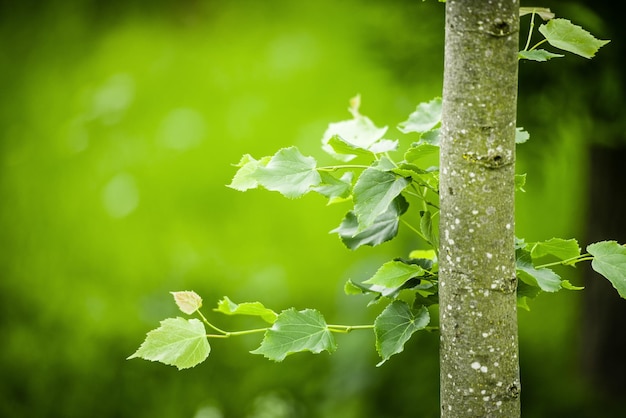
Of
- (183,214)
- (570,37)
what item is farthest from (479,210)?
(183,214)

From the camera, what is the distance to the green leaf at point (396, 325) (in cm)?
62

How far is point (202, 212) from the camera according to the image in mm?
1641

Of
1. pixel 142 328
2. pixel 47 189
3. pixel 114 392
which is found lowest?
pixel 114 392

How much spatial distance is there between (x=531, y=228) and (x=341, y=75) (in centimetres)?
61

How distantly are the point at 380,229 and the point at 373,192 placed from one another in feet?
0.34

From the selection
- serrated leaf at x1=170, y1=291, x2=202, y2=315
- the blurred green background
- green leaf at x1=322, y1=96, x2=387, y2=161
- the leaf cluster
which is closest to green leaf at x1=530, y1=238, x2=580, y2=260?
the leaf cluster

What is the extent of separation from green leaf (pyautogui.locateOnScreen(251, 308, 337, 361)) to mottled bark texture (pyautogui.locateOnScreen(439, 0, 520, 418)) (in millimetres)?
115

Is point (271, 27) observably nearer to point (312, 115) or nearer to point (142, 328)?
point (312, 115)

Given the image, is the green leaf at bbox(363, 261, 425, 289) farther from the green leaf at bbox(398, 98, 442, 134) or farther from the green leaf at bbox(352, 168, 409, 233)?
the green leaf at bbox(398, 98, 442, 134)

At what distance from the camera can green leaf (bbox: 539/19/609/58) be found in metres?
0.61

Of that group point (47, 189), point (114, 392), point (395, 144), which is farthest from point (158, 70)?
point (395, 144)

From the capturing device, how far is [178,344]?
1.99 feet

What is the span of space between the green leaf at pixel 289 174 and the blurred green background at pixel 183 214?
3.25 feet

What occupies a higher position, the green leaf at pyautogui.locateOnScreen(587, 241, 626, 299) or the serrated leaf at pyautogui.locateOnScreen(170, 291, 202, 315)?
the green leaf at pyautogui.locateOnScreen(587, 241, 626, 299)
